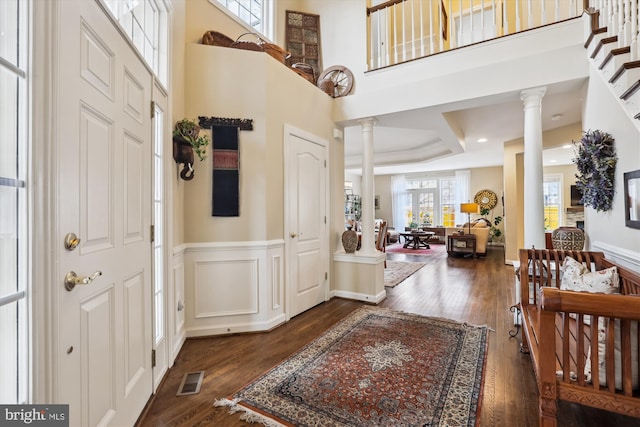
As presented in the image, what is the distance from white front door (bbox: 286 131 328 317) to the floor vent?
3.83ft

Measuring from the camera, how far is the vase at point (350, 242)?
12.7ft

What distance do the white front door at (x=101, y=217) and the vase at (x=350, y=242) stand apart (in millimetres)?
2530

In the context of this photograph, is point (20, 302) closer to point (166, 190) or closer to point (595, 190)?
point (166, 190)

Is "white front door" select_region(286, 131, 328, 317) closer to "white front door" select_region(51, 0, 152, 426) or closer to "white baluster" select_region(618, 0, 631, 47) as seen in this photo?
"white front door" select_region(51, 0, 152, 426)

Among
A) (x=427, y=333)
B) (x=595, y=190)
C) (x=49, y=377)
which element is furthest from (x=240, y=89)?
(x=595, y=190)

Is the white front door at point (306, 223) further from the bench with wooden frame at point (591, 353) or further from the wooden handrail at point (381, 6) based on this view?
the bench with wooden frame at point (591, 353)

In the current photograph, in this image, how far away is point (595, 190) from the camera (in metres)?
2.38

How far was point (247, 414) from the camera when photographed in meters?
1.66

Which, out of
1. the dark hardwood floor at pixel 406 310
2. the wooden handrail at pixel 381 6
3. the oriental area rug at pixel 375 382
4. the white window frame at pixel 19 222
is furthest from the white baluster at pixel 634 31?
the white window frame at pixel 19 222

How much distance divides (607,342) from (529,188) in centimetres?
213

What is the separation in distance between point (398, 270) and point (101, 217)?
16.8 ft

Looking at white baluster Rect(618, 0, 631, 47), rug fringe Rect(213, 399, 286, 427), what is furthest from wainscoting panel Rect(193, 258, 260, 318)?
white baluster Rect(618, 0, 631, 47)

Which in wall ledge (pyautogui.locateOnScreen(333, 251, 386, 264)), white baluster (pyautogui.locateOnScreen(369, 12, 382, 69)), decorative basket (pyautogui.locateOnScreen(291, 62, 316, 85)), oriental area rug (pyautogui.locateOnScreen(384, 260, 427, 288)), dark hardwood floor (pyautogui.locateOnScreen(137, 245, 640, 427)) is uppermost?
A: white baluster (pyautogui.locateOnScreen(369, 12, 382, 69))

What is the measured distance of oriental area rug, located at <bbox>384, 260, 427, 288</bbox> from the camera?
189 inches
